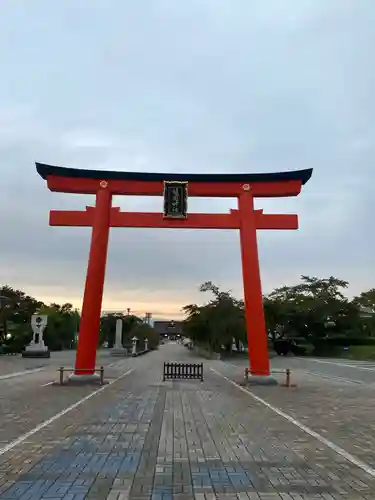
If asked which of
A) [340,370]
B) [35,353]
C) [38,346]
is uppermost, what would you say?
[38,346]

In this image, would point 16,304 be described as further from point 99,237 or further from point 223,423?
point 223,423

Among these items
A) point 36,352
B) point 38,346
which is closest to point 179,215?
point 36,352

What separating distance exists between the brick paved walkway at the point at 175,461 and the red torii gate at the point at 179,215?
693 centimetres

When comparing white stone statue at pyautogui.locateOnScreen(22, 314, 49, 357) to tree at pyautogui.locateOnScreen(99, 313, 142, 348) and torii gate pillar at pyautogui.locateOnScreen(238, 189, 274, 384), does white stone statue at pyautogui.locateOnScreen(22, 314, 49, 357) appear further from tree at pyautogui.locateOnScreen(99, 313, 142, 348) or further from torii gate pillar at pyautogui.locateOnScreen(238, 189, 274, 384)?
torii gate pillar at pyautogui.locateOnScreen(238, 189, 274, 384)

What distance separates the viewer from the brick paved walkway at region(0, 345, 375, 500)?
5207 millimetres

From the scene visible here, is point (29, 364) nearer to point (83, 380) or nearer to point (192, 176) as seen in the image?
point (83, 380)

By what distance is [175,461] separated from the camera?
657cm

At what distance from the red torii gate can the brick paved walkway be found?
22.7 ft

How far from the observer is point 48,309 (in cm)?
6247

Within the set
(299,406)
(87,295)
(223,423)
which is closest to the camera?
(223,423)

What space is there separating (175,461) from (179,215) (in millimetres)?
12596

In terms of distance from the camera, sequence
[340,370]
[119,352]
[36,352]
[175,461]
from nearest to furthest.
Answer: [175,461] < [340,370] < [36,352] < [119,352]

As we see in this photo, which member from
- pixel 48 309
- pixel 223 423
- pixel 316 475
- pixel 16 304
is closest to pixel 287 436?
pixel 223 423

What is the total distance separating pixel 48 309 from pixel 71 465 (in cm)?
5863
